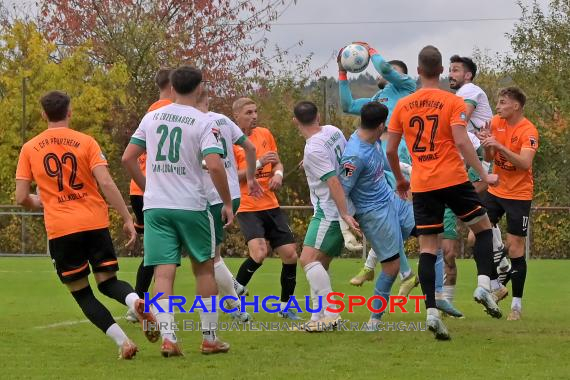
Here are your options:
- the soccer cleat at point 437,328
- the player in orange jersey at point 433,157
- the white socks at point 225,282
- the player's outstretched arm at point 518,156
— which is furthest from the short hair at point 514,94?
the white socks at point 225,282

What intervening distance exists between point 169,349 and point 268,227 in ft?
Answer: 12.4

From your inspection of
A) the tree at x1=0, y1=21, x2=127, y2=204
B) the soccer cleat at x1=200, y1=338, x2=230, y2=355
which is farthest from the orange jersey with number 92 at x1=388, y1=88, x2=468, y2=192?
the tree at x1=0, y1=21, x2=127, y2=204

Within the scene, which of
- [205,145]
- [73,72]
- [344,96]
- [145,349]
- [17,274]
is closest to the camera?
[205,145]

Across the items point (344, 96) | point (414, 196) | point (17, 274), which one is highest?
point (344, 96)

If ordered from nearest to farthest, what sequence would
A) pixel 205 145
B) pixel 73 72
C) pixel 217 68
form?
pixel 205 145, pixel 73 72, pixel 217 68

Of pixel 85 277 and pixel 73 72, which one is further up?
pixel 73 72

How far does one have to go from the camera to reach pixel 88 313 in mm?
7961

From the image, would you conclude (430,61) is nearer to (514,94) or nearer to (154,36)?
(514,94)

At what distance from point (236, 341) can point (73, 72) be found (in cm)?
2425

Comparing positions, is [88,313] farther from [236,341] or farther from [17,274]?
[17,274]

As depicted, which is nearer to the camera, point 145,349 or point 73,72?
point 145,349

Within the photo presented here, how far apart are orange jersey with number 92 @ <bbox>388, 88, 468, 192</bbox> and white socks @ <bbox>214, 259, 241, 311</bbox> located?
2.04m

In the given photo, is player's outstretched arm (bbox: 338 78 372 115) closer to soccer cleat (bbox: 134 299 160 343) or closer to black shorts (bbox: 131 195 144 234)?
black shorts (bbox: 131 195 144 234)

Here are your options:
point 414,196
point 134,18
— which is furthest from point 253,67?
point 414,196
